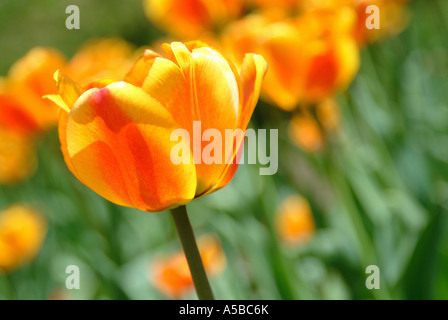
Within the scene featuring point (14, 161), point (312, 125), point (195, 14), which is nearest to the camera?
point (195, 14)

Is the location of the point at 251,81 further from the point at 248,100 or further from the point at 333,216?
the point at 333,216

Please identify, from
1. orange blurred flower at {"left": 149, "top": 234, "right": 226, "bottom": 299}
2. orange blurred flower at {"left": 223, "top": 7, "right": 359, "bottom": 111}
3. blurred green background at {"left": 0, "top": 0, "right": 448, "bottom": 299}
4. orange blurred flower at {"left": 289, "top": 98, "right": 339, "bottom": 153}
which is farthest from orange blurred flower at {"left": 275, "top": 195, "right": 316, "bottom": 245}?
orange blurred flower at {"left": 223, "top": 7, "right": 359, "bottom": 111}

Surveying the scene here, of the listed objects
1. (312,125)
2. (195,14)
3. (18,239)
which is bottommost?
(18,239)

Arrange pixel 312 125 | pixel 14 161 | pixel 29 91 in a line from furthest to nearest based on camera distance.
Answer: pixel 14 161, pixel 312 125, pixel 29 91

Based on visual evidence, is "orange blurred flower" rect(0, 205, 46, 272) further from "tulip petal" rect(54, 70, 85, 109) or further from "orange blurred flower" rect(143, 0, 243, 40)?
"tulip petal" rect(54, 70, 85, 109)

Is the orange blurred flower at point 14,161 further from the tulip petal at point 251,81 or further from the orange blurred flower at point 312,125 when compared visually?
the tulip petal at point 251,81

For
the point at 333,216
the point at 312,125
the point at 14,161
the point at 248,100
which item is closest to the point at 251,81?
the point at 248,100
